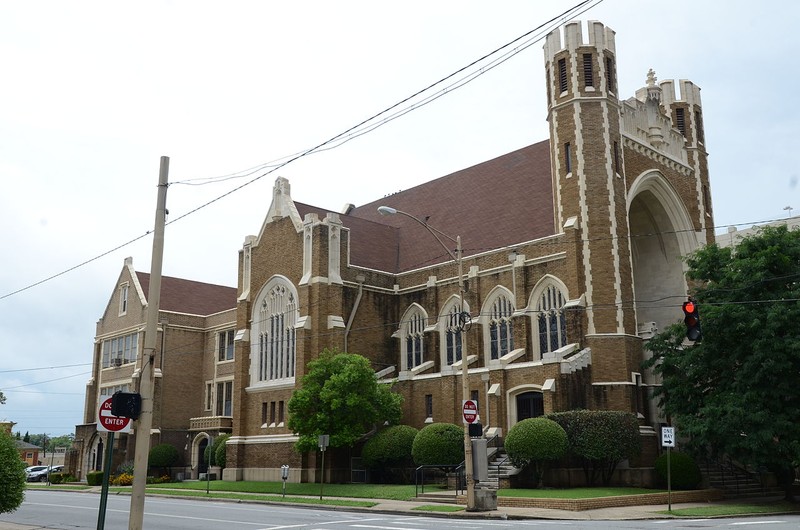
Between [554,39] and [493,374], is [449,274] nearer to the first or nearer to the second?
[493,374]

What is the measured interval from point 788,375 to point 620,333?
7.42 m

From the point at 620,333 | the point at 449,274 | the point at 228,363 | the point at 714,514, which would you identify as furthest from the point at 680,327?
the point at 228,363

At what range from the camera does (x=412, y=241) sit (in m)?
45.3

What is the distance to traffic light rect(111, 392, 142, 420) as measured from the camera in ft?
37.4

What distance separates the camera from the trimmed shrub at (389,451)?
33250 mm

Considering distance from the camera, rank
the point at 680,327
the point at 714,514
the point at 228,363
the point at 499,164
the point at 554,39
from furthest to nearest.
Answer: the point at 228,363, the point at 499,164, the point at 554,39, the point at 680,327, the point at 714,514

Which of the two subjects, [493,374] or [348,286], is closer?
[493,374]

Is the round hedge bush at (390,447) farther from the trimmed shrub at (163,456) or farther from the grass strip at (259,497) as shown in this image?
the trimmed shrub at (163,456)

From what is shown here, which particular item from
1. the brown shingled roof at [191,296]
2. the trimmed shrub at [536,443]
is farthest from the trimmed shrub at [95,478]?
the trimmed shrub at [536,443]

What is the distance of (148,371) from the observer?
487 inches

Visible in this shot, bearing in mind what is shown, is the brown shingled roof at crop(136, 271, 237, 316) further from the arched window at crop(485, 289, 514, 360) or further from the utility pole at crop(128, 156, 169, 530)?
the utility pole at crop(128, 156, 169, 530)

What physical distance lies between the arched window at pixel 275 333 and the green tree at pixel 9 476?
77.3 ft

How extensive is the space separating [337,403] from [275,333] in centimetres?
1046

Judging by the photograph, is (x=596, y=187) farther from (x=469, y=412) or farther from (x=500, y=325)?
(x=469, y=412)
